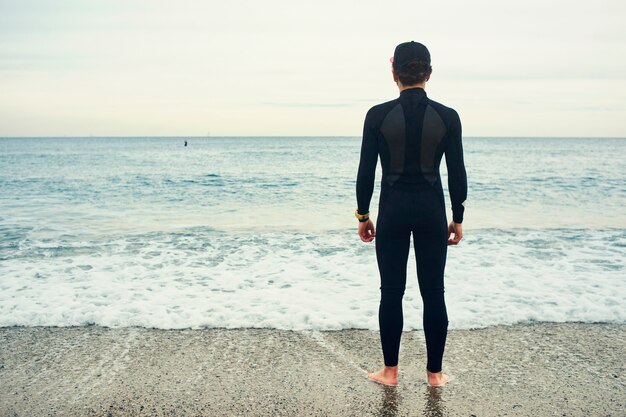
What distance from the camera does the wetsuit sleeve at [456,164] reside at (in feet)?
9.84

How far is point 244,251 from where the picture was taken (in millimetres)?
8297

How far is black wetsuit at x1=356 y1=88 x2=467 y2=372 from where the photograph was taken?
9.77ft

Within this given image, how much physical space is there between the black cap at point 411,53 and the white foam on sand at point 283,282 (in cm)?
259

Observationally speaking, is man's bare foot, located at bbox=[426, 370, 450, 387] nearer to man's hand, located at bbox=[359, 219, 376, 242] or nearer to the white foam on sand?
man's hand, located at bbox=[359, 219, 376, 242]

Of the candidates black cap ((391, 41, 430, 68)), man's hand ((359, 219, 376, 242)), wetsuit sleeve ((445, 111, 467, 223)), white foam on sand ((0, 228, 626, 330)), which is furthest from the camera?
white foam on sand ((0, 228, 626, 330))

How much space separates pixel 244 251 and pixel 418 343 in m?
4.73

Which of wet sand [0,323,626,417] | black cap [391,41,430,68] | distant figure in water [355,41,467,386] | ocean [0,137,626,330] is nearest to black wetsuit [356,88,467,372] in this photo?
distant figure in water [355,41,467,386]

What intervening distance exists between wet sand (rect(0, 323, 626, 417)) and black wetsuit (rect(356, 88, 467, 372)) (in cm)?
58

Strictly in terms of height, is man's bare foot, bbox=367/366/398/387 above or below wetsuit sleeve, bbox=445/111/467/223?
below

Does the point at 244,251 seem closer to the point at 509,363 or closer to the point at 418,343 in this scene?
the point at 418,343

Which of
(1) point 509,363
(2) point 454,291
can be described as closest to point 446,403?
(1) point 509,363

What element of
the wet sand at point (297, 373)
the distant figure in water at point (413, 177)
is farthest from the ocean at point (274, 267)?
the distant figure in water at point (413, 177)

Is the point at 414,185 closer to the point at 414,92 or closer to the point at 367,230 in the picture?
the point at 367,230

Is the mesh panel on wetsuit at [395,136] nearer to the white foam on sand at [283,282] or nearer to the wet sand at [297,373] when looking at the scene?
the wet sand at [297,373]
